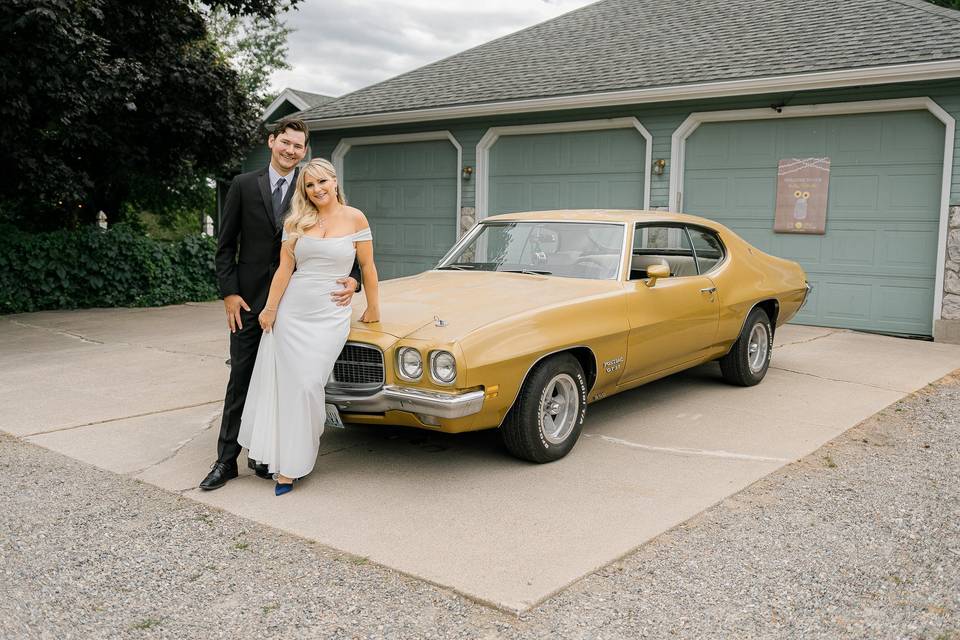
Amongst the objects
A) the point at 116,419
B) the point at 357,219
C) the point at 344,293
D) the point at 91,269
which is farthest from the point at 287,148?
the point at 91,269

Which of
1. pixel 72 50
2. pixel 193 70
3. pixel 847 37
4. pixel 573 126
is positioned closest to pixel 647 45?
pixel 573 126

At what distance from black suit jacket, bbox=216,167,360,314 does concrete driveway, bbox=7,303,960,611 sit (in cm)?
109

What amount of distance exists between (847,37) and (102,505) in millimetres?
10403

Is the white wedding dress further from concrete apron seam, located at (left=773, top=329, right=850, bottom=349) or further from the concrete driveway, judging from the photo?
concrete apron seam, located at (left=773, top=329, right=850, bottom=349)

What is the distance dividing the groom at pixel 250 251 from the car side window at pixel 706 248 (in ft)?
10.1

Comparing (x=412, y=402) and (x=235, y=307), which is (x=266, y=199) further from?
(x=412, y=402)

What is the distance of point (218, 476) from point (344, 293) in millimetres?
1222

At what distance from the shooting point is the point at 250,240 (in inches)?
183

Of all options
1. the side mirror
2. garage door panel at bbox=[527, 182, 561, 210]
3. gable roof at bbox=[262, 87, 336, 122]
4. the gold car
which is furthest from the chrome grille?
gable roof at bbox=[262, 87, 336, 122]

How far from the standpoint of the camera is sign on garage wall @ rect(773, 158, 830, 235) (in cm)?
1049

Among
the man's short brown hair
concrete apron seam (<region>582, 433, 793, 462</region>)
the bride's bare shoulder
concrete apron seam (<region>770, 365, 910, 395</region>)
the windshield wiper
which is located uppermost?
the man's short brown hair

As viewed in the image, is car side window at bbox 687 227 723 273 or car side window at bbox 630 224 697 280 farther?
car side window at bbox 687 227 723 273

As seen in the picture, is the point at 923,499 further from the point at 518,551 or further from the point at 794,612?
the point at 518,551

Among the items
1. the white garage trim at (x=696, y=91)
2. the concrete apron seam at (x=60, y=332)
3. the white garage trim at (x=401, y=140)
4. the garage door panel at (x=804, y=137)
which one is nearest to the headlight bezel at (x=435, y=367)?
the concrete apron seam at (x=60, y=332)
